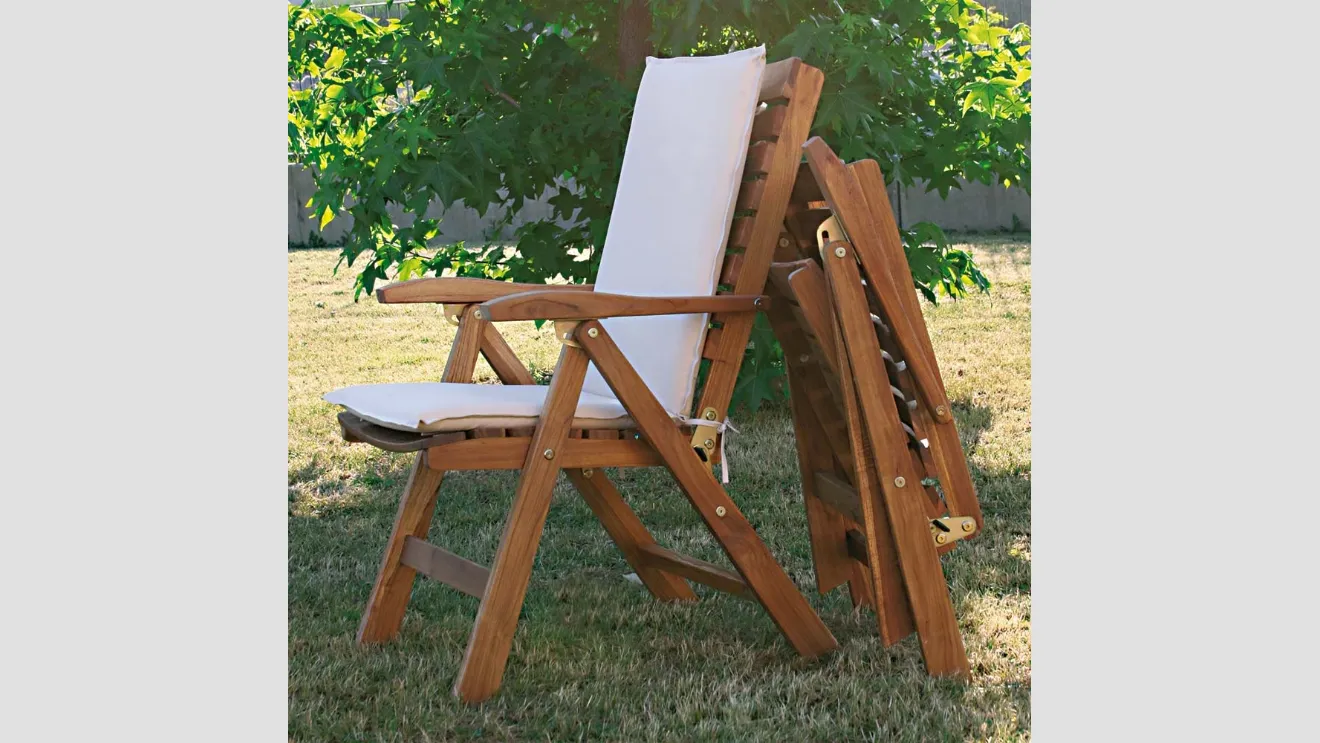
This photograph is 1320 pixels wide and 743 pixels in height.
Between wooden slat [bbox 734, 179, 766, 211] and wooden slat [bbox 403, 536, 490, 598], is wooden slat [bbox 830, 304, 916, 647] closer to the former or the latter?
wooden slat [bbox 734, 179, 766, 211]

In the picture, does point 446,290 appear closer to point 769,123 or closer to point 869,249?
point 769,123

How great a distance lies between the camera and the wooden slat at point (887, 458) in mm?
2189

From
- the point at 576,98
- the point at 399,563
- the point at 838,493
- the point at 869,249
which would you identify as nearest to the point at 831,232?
the point at 869,249

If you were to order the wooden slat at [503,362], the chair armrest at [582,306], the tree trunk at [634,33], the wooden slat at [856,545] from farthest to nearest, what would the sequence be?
the tree trunk at [634,33], the wooden slat at [503,362], the wooden slat at [856,545], the chair armrest at [582,306]

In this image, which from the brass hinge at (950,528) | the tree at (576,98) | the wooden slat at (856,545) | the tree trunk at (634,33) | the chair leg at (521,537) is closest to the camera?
the chair leg at (521,537)

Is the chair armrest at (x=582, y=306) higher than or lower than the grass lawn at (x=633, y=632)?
higher

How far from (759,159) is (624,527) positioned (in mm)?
836

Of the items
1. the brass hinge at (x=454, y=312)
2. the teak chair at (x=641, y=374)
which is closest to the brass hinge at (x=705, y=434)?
the teak chair at (x=641, y=374)

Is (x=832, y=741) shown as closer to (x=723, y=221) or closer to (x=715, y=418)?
(x=715, y=418)

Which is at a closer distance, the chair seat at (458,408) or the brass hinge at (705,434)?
the chair seat at (458,408)

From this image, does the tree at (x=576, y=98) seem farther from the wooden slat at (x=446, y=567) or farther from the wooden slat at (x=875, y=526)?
the wooden slat at (x=446, y=567)

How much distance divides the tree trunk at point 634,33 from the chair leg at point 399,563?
2.24 metres

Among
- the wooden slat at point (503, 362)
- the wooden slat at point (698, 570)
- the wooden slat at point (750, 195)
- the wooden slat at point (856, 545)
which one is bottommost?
the wooden slat at point (698, 570)

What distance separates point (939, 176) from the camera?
4102 mm
